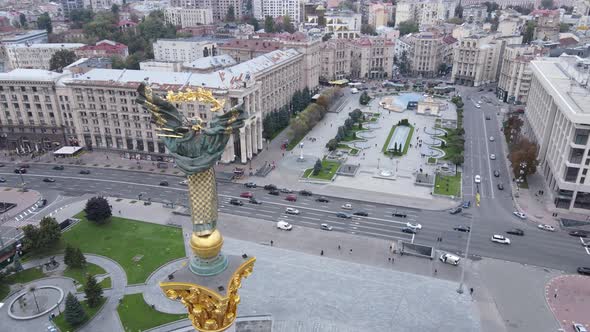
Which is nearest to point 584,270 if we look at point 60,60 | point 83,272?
point 83,272

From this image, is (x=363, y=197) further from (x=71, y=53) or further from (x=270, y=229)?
(x=71, y=53)

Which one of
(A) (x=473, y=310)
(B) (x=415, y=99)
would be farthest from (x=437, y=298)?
(B) (x=415, y=99)

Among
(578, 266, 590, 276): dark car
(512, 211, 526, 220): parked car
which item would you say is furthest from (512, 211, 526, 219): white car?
(578, 266, 590, 276): dark car

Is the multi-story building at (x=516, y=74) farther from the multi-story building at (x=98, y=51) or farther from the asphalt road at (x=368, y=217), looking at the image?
the multi-story building at (x=98, y=51)

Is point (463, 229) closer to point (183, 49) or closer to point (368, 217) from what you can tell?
point (368, 217)

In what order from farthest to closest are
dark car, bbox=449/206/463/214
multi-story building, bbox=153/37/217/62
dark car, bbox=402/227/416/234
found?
1. multi-story building, bbox=153/37/217/62
2. dark car, bbox=449/206/463/214
3. dark car, bbox=402/227/416/234

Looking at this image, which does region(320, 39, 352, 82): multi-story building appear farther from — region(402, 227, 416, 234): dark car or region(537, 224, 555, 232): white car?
region(537, 224, 555, 232): white car
